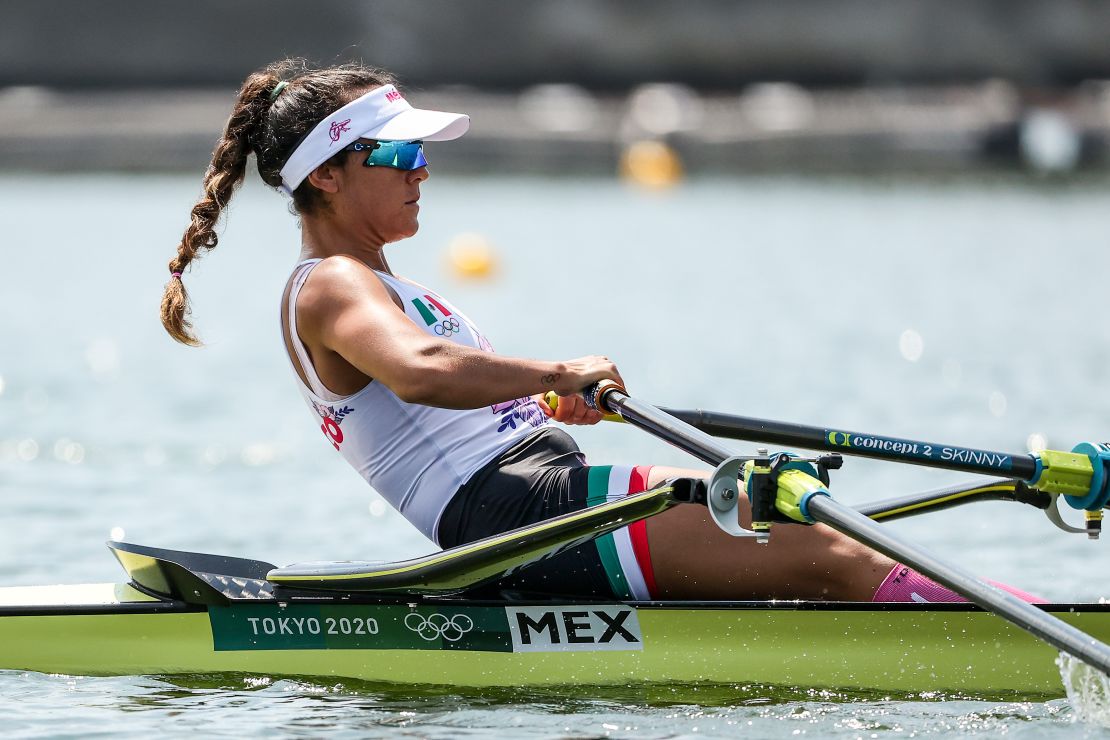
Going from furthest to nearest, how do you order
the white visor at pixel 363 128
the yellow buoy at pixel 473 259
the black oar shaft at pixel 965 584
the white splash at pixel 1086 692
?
the yellow buoy at pixel 473 259 < the white visor at pixel 363 128 < the white splash at pixel 1086 692 < the black oar shaft at pixel 965 584

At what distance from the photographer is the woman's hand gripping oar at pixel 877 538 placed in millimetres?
3641

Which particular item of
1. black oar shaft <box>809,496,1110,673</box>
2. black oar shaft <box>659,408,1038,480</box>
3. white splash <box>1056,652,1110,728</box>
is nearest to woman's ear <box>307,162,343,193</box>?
black oar shaft <box>659,408,1038,480</box>

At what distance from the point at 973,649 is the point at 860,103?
33112 mm

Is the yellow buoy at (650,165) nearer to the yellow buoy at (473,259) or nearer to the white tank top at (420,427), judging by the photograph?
the yellow buoy at (473,259)

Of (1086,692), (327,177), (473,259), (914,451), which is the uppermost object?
(473,259)

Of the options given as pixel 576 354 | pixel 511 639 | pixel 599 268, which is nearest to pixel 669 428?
pixel 511 639

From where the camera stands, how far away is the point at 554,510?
171 inches

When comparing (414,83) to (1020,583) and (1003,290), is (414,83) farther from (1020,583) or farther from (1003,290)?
(1020,583)

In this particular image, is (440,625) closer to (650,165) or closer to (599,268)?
(599,268)

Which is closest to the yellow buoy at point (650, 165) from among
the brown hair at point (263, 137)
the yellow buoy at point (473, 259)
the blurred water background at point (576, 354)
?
the blurred water background at point (576, 354)

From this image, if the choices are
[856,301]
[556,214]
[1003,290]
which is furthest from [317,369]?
[556,214]

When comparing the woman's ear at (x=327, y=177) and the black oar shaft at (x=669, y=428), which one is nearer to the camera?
the black oar shaft at (x=669, y=428)

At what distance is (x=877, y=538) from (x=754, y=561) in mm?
612

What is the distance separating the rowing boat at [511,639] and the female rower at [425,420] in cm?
10
